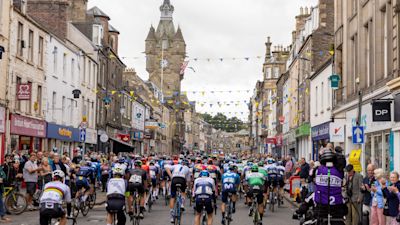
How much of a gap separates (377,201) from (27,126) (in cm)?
2128

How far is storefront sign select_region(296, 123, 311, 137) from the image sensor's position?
4360 cm

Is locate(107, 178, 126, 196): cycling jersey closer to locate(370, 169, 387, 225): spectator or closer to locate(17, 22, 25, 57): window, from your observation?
locate(370, 169, 387, 225): spectator

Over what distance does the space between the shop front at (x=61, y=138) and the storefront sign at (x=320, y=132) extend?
1441cm

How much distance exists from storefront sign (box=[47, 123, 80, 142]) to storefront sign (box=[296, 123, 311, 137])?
15.2m

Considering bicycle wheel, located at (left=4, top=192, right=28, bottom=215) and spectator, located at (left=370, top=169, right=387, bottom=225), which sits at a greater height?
spectator, located at (left=370, top=169, right=387, bottom=225)

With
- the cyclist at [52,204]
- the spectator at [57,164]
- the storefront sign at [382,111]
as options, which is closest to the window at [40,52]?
the spectator at [57,164]

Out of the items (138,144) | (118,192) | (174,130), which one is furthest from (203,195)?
(174,130)

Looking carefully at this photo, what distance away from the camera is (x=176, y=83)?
133 meters

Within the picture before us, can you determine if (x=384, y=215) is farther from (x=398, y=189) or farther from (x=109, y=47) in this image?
(x=109, y=47)

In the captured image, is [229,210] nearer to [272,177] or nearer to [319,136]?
[272,177]

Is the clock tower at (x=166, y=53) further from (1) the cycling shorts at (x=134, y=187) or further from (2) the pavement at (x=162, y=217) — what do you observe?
(1) the cycling shorts at (x=134, y=187)

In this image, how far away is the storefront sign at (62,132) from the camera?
36244mm

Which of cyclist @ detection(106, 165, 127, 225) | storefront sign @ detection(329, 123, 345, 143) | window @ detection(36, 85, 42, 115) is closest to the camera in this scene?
cyclist @ detection(106, 165, 127, 225)

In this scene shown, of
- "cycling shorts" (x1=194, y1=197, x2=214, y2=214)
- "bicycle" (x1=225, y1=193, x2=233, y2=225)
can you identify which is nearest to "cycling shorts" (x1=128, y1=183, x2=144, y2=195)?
"bicycle" (x1=225, y1=193, x2=233, y2=225)
